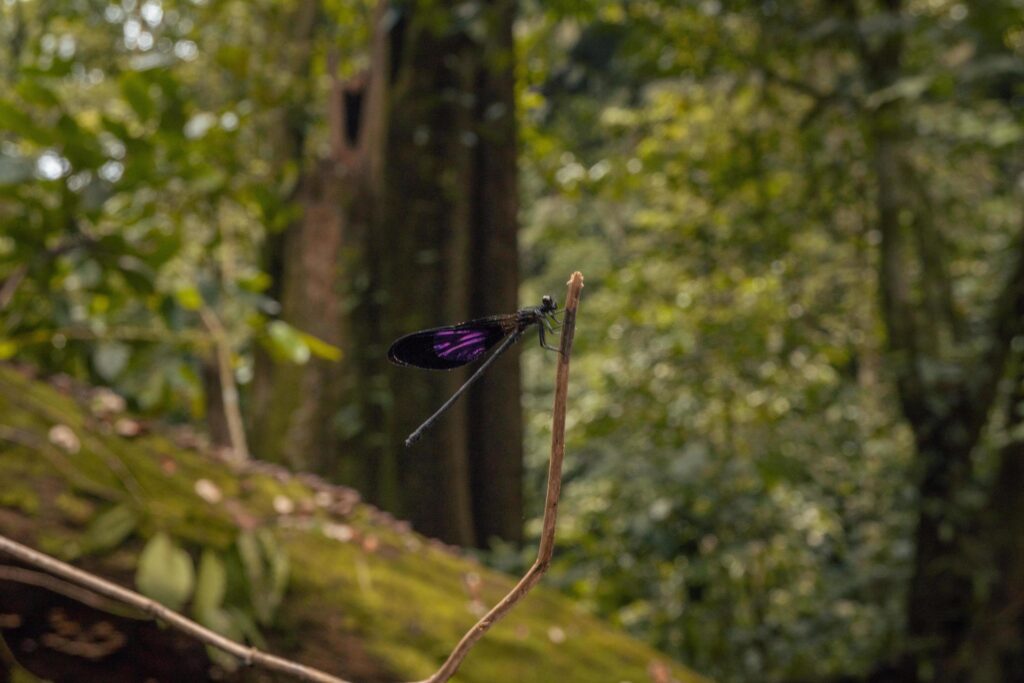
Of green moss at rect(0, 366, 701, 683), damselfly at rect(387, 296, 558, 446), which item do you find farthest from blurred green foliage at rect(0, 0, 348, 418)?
damselfly at rect(387, 296, 558, 446)

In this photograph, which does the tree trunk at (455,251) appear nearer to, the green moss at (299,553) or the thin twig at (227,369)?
the thin twig at (227,369)

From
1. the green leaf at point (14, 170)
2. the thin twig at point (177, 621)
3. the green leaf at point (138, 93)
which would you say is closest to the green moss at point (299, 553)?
the green leaf at point (14, 170)

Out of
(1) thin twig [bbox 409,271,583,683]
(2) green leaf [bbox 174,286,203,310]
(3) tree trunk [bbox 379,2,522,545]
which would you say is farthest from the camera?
(3) tree trunk [bbox 379,2,522,545]

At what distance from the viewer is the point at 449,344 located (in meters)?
0.51

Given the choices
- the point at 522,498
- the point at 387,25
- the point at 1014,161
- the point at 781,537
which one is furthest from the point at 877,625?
the point at 387,25

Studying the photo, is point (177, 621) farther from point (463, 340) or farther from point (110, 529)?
point (110, 529)

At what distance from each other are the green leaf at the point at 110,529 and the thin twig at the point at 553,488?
0.84 metres

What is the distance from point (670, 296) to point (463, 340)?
4.04 meters

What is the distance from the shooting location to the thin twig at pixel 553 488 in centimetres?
37

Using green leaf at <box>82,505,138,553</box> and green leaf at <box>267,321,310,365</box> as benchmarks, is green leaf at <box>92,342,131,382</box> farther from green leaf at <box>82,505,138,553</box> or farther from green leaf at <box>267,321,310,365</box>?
green leaf at <box>82,505,138,553</box>

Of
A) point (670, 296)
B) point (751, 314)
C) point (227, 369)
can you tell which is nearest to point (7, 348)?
point (227, 369)

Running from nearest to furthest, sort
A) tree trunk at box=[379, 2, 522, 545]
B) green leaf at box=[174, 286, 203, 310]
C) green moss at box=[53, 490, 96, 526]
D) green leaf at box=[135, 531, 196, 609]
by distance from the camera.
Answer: green leaf at box=[135, 531, 196, 609], green moss at box=[53, 490, 96, 526], green leaf at box=[174, 286, 203, 310], tree trunk at box=[379, 2, 522, 545]

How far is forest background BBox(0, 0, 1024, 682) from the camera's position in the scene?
11.4 feet

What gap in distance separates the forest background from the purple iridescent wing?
Result: 195cm
